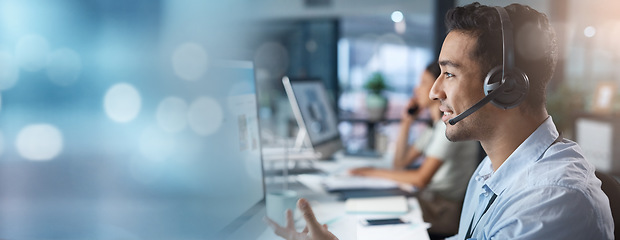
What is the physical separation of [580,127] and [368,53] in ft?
11.6

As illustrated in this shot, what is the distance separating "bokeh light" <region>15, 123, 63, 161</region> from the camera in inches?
231

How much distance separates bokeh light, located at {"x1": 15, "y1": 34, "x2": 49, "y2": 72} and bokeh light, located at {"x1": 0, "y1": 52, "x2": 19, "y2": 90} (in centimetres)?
10

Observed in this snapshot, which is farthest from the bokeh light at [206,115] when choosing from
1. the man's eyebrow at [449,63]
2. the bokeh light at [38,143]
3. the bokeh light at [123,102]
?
the bokeh light at [38,143]

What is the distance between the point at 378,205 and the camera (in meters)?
1.47

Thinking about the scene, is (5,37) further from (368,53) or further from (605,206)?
(605,206)

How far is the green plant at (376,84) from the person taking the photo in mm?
4383

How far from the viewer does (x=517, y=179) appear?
30.3 inches

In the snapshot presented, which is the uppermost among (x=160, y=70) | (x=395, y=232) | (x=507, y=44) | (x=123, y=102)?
(x=160, y=70)

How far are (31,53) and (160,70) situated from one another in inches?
54.5

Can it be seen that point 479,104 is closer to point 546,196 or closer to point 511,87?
point 511,87

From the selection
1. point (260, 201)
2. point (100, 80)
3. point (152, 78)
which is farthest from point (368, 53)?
point (260, 201)

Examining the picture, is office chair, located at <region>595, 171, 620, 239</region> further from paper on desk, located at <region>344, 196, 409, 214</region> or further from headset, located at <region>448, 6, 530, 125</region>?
paper on desk, located at <region>344, 196, 409, 214</region>

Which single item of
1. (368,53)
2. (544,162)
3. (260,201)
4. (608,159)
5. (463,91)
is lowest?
(608,159)

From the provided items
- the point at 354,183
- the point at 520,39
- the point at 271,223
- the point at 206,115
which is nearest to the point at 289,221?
the point at 271,223
